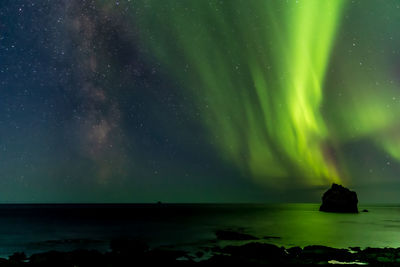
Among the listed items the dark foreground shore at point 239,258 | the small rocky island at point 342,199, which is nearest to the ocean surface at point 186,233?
the dark foreground shore at point 239,258

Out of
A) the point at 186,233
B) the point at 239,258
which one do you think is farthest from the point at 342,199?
the point at 239,258

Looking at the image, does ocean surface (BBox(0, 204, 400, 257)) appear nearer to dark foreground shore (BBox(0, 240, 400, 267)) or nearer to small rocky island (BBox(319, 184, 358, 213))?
dark foreground shore (BBox(0, 240, 400, 267))

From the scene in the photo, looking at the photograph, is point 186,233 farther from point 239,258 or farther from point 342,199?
point 342,199

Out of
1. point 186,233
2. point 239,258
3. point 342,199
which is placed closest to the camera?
point 239,258

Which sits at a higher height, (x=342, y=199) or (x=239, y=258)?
(x=342, y=199)

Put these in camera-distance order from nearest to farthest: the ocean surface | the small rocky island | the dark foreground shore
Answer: the dark foreground shore < the ocean surface < the small rocky island

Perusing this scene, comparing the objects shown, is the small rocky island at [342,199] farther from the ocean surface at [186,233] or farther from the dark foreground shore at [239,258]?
the dark foreground shore at [239,258]

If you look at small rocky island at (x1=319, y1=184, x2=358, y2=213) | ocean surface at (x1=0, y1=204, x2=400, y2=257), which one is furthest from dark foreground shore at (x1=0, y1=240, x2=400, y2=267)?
small rocky island at (x1=319, y1=184, x2=358, y2=213)

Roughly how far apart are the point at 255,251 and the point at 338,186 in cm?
10474

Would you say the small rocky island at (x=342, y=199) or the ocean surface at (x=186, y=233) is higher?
the small rocky island at (x=342, y=199)

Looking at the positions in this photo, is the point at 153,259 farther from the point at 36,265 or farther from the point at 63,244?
the point at 63,244

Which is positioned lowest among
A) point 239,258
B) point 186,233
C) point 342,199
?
point 186,233

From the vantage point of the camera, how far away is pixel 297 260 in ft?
85.6

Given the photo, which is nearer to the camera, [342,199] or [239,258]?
[239,258]
